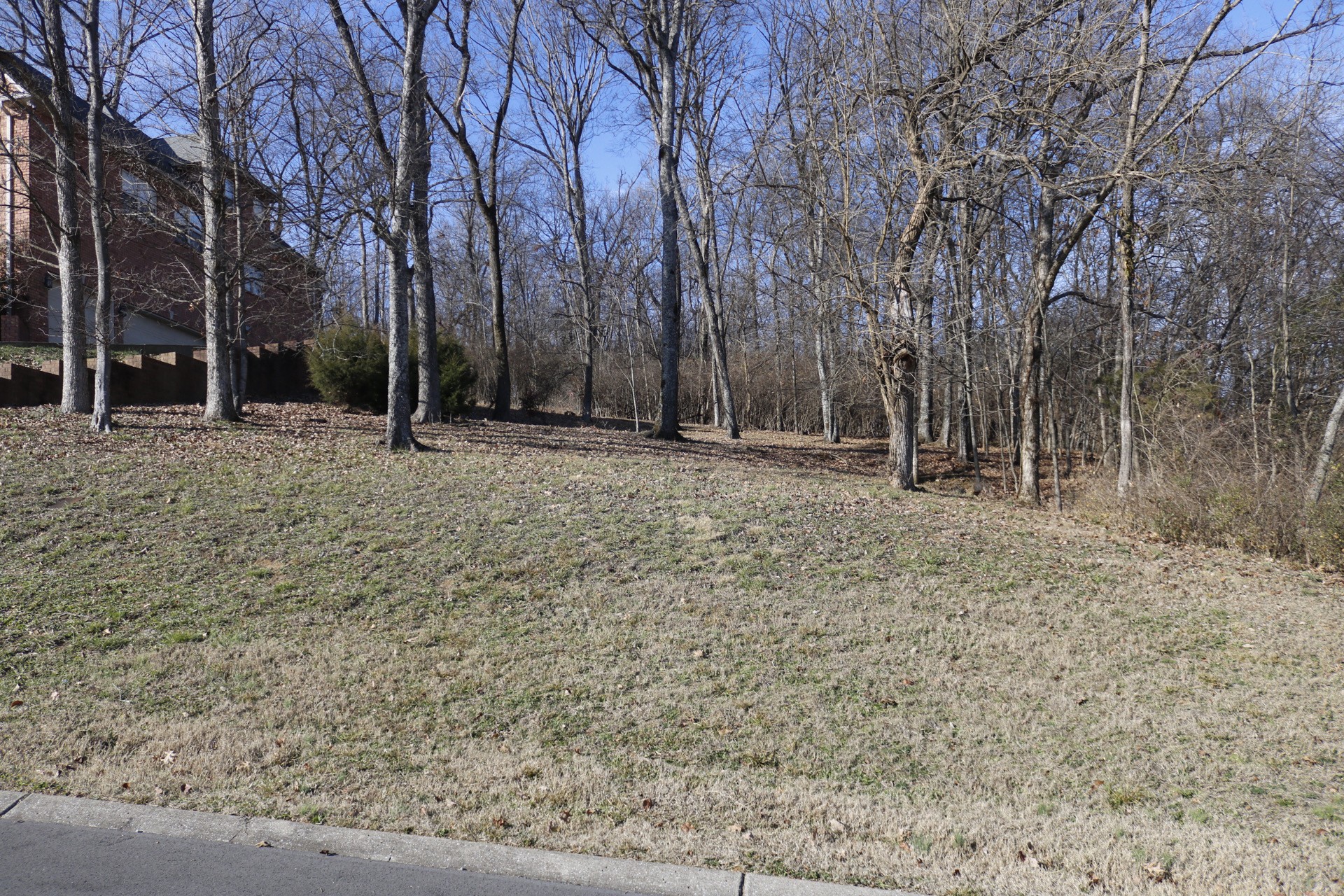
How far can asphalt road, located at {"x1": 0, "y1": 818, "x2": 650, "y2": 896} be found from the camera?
3.63 meters

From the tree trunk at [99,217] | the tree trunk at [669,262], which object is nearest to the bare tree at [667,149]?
the tree trunk at [669,262]

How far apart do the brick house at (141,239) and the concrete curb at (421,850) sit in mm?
8924

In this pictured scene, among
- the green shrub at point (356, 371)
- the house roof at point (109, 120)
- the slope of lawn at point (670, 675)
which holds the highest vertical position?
the house roof at point (109, 120)

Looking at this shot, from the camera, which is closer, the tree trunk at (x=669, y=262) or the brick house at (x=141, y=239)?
the brick house at (x=141, y=239)

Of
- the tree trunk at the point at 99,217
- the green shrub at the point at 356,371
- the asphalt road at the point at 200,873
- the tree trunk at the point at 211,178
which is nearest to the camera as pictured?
the asphalt road at the point at 200,873

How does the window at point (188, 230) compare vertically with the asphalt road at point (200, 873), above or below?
above

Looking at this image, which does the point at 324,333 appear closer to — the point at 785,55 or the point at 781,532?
the point at 781,532

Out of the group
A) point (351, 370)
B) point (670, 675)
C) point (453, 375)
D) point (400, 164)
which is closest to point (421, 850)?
point (670, 675)

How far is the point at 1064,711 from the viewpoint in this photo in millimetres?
5934

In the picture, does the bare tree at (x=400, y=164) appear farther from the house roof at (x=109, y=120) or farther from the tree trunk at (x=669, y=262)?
the tree trunk at (x=669, y=262)

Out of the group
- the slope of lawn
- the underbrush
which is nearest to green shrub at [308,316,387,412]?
the slope of lawn

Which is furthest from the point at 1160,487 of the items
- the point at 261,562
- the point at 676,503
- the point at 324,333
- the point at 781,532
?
the point at 324,333

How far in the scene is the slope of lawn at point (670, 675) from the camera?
4.36 m

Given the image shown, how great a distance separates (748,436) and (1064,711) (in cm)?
1830
